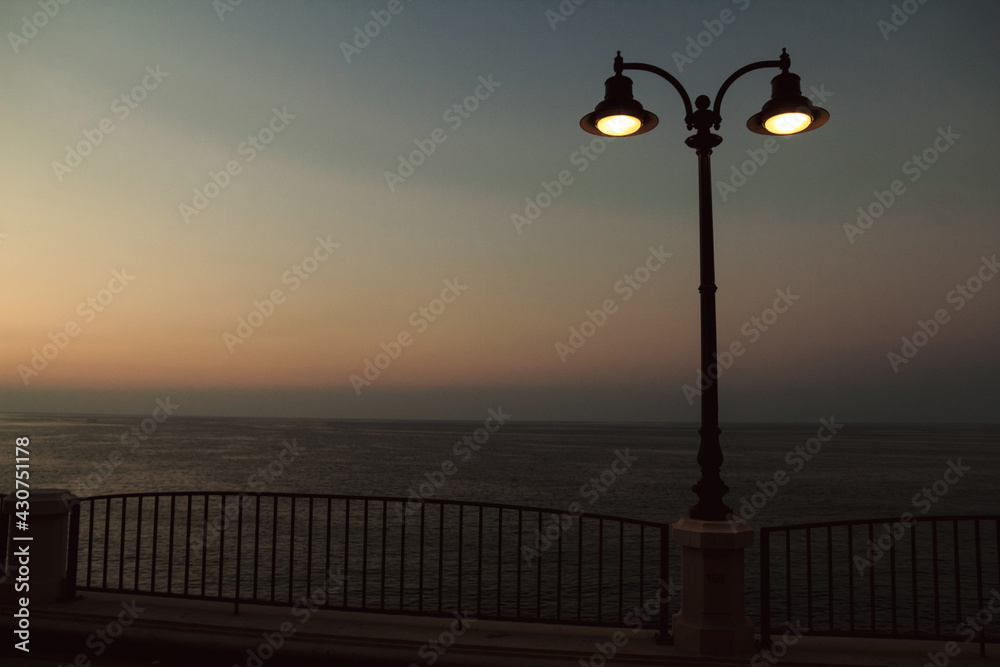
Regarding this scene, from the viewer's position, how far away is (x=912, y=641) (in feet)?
19.8

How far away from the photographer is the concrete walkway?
5.62 m

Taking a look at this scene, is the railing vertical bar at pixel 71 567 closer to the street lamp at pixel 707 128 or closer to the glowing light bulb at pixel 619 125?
the street lamp at pixel 707 128

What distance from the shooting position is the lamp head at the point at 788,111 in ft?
20.2

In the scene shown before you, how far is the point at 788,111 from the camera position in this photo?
618 cm

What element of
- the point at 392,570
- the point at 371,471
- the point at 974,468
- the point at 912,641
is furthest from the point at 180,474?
the point at 974,468

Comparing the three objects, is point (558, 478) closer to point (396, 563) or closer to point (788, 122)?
point (396, 563)

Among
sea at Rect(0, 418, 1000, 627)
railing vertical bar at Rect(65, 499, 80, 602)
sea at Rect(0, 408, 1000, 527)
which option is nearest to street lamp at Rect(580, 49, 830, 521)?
railing vertical bar at Rect(65, 499, 80, 602)

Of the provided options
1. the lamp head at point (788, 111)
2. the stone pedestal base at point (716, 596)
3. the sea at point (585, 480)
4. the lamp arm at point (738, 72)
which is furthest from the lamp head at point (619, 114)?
the sea at point (585, 480)

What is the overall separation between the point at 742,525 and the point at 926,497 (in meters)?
50.0

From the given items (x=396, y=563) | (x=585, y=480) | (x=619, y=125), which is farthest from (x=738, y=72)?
(x=585, y=480)

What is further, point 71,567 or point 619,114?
point 71,567

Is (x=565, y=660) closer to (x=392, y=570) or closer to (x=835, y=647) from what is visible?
(x=835, y=647)

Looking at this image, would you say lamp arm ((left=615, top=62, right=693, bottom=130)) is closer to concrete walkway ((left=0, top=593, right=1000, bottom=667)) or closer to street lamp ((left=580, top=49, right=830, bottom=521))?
street lamp ((left=580, top=49, right=830, bottom=521))

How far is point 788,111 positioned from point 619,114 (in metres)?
1.49
